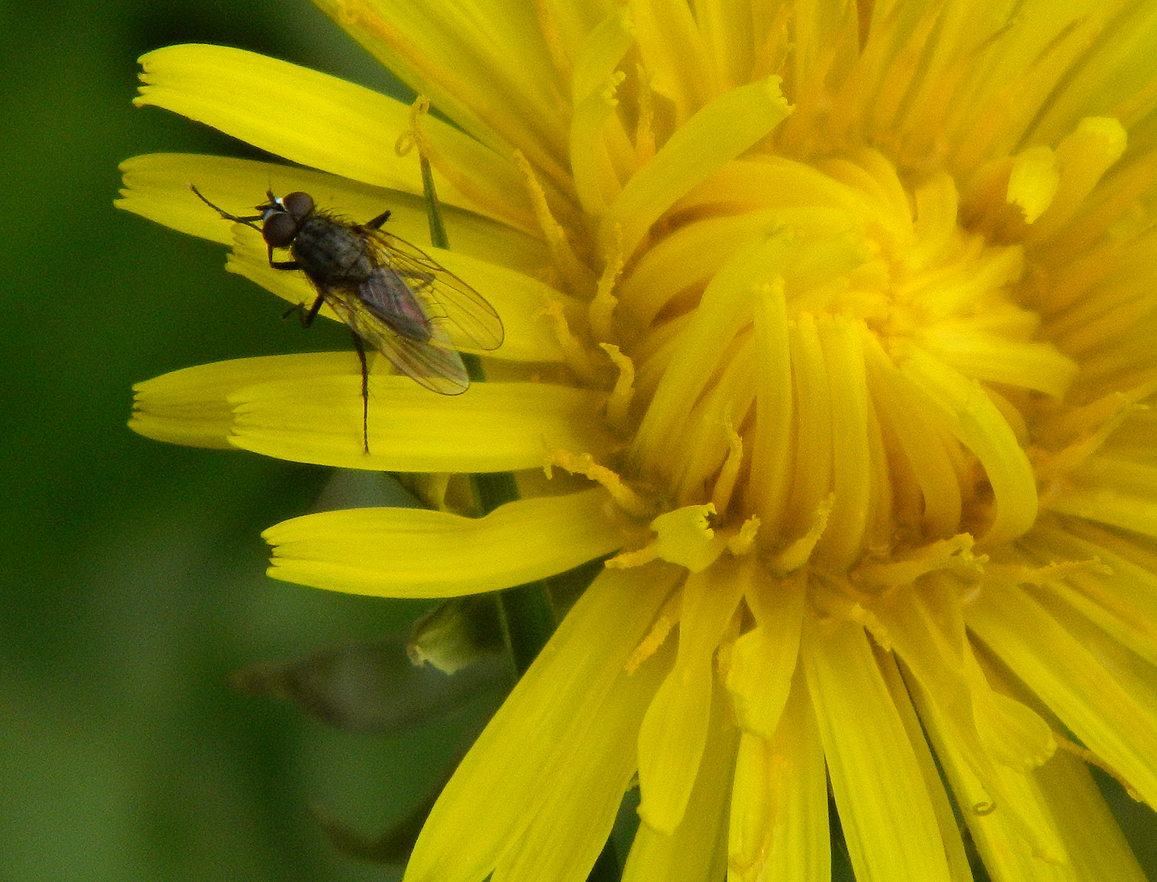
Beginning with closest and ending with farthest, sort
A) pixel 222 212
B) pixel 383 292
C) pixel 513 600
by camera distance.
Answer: pixel 513 600 → pixel 222 212 → pixel 383 292

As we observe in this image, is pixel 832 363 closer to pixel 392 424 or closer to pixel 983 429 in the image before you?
pixel 983 429

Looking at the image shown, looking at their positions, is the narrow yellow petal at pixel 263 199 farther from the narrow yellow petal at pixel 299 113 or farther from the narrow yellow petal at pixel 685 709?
the narrow yellow petal at pixel 685 709

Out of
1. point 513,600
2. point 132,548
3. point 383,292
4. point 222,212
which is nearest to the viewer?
point 513,600

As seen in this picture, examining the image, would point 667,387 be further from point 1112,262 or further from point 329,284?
point 1112,262

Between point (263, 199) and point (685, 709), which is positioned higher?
point (263, 199)

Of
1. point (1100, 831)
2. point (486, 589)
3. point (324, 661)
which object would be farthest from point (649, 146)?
point (1100, 831)

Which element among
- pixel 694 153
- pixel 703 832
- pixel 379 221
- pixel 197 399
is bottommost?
pixel 703 832

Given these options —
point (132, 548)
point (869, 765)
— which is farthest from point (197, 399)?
point (869, 765)
